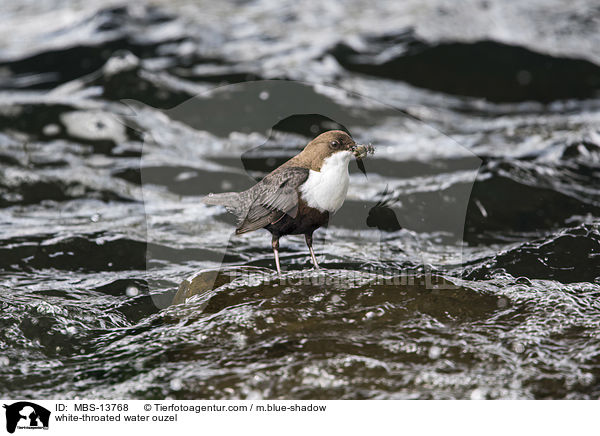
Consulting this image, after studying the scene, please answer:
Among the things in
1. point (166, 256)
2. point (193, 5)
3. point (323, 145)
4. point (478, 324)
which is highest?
point (193, 5)

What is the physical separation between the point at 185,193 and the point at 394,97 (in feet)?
12.7

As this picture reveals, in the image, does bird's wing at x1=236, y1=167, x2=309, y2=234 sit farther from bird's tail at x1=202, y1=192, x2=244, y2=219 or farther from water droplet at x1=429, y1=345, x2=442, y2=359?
water droplet at x1=429, y1=345, x2=442, y2=359

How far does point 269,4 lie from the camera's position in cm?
1058

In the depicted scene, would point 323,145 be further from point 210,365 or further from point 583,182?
point 583,182

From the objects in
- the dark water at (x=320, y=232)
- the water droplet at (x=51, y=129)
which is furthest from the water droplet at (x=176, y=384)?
the water droplet at (x=51, y=129)

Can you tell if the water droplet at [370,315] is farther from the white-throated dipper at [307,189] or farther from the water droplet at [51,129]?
the water droplet at [51,129]

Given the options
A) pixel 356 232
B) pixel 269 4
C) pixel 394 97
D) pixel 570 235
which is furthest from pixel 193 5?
pixel 570 235

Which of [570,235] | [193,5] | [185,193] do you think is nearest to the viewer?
[570,235]

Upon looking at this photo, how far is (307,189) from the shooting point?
3062 mm
